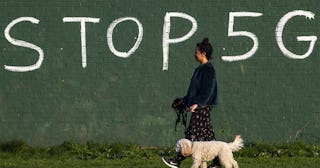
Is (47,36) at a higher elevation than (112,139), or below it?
higher

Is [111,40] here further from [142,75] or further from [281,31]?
[281,31]

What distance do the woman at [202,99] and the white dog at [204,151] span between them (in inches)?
8.6

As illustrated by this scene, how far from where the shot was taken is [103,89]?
46.4ft

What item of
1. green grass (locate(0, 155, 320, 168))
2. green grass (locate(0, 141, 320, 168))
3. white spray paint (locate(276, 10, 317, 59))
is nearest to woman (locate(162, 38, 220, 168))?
green grass (locate(0, 155, 320, 168))

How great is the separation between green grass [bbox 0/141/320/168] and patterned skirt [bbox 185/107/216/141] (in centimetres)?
150

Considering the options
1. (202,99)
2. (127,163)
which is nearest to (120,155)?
(127,163)

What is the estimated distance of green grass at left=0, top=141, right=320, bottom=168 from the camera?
515 inches

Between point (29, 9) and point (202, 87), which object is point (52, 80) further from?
point (202, 87)

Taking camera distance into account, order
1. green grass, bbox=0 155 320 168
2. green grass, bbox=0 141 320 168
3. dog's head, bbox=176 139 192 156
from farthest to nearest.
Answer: green grass, bbox=0 141 320 168
green grass, bbox=0 155 320 168
dog's head, bbox=176 139 192 156

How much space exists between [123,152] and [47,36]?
185 cm

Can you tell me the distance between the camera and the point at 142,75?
46.4ft

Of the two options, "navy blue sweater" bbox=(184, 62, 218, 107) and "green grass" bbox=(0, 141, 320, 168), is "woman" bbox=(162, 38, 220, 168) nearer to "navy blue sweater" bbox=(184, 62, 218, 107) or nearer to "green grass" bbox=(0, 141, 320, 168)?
"navy blue sweater" bbox=(184, 62, 218, 107)

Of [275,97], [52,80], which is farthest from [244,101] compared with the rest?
[52,80]

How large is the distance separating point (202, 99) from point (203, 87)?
130 millimetres
